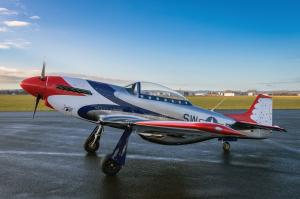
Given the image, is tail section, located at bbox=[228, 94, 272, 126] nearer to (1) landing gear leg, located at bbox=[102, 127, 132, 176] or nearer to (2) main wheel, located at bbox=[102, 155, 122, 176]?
(1) landing gear leg, located at bbox=[102, 127, 132, 176]

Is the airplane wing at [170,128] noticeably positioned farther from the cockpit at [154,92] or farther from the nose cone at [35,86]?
the nose cone at [35,86]

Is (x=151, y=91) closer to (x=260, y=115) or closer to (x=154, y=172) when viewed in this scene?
(x=154, y=172)

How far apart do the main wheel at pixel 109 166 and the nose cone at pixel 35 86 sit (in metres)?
2.97

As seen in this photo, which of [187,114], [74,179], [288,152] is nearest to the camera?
[74,179]

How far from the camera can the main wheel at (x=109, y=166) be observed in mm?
7785

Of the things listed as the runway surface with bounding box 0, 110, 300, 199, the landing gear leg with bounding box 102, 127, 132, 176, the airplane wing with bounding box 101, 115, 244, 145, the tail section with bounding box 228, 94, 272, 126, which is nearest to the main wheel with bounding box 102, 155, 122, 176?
the landing gear leg with bounding box 102, 127, 132, 176

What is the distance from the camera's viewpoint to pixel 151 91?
9500 millimetres

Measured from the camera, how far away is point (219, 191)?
6508 mm

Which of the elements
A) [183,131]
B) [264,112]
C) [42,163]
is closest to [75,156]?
[42,163]

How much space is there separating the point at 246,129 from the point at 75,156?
20.5 ft

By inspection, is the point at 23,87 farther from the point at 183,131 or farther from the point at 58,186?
the point at 183,131

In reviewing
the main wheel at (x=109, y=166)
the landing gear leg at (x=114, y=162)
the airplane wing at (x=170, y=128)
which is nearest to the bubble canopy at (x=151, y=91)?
the airplane wing at (x=170, y=128)

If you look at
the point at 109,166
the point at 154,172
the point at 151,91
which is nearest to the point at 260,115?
the point at 151,91

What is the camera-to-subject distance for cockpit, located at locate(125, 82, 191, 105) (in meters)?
9.38
